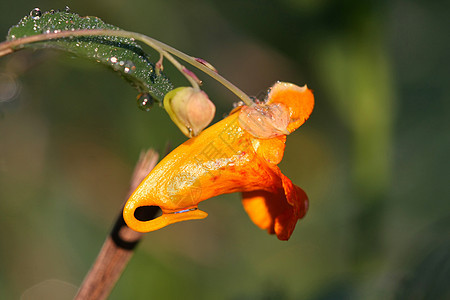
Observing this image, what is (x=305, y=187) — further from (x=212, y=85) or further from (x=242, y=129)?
A: (x=242, y=129)

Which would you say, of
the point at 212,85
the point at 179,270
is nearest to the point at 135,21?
the point at 212,85

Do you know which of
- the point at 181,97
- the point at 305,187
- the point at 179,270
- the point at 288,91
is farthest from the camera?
the point at 305,187

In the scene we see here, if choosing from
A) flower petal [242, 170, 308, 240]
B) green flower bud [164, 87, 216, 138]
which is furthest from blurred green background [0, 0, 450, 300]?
green flower bud [164, 87, 216, 138]

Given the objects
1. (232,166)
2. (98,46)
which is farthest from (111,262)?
(98,46)

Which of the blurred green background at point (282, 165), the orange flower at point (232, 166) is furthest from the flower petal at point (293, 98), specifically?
the blurred green background at point (282, 165)

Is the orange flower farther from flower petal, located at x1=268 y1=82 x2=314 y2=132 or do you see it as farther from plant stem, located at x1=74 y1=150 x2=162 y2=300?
plant stem, located at x1=74 y1=150 x2=162 y2=300

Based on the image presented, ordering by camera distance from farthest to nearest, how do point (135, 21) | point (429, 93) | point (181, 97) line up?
point (429, 93) < point (135, 21) < point (181, 97)

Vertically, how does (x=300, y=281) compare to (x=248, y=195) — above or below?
below
